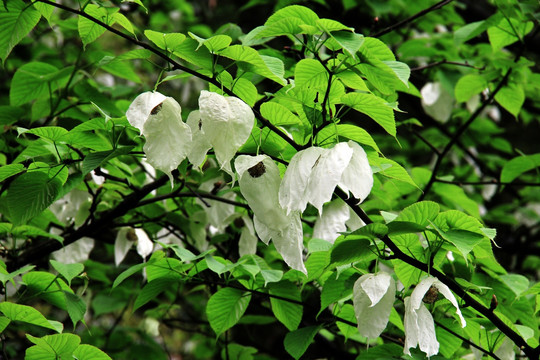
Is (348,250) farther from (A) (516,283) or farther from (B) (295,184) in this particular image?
(A) (516,283)

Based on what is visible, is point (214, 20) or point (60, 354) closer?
point (60, 354)

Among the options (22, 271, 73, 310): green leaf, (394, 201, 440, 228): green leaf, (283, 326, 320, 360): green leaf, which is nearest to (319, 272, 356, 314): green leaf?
(283, 326, 320, 360): green leaf

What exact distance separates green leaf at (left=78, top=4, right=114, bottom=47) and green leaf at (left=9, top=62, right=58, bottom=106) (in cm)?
45

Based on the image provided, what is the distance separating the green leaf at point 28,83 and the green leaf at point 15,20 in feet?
1.61

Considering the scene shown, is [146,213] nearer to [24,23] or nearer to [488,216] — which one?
[24,23]

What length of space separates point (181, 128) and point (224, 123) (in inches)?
2.8

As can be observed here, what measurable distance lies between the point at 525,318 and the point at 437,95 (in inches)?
38.0

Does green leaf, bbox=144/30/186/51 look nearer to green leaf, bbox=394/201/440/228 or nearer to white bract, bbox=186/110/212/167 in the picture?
white bract, bbox=186/110/212/167

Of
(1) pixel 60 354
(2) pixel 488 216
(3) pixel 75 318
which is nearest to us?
(1) pixel 60 354

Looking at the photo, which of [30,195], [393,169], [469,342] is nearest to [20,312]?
[30,195]

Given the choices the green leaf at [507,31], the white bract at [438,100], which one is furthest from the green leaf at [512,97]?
the white bract at [438,100]

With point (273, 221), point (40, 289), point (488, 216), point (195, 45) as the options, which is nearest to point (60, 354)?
point (40, 289)

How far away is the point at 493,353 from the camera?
3.58 feet

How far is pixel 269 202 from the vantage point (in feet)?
2.74
